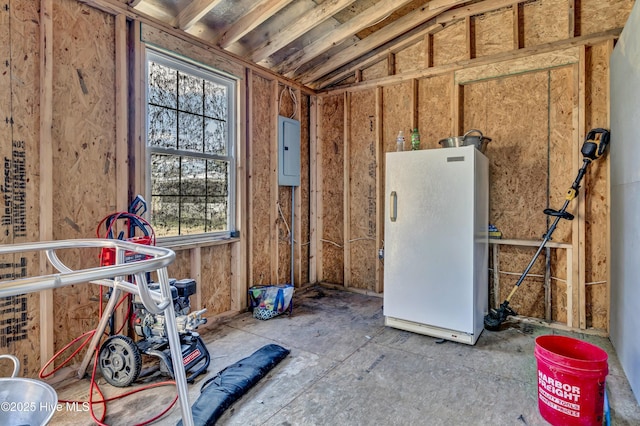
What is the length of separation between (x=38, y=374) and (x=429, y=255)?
2.87 m

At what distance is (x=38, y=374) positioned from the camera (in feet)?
6.91

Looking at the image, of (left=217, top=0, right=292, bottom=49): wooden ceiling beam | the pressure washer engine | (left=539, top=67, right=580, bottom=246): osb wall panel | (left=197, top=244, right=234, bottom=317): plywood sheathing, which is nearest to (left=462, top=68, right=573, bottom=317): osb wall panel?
(left=539, top=67, right=580, bottom=246): osb wall panel

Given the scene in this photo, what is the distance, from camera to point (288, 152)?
398 cm

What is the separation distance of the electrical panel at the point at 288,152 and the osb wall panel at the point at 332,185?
45 centimetres

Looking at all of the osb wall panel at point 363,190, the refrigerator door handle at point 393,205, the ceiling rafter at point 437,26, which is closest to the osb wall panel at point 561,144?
the ceiling rafter at point 437,26

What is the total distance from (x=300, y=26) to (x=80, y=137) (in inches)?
82.6

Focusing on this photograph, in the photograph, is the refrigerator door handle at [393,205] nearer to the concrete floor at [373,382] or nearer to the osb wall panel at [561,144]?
the concrete floor at [373,382]

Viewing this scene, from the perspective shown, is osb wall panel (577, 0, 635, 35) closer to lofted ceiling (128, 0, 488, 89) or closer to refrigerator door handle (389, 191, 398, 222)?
lofted ceiling (128, 0, 488, 89)

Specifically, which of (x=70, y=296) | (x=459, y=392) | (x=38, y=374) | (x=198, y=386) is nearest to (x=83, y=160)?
(x=70, y=296)

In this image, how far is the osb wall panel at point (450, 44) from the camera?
3.50 m

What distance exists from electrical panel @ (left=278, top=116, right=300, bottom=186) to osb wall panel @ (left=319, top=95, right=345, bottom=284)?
0.45 m

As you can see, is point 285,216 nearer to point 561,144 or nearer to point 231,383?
point 231,383

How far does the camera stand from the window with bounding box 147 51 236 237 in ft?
9.14

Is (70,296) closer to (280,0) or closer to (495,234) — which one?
(280,0)
